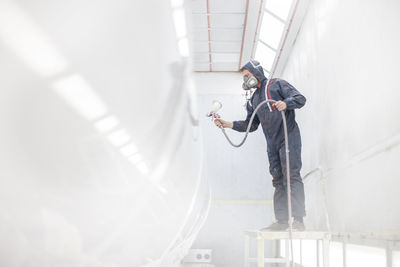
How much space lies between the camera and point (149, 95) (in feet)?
1.51

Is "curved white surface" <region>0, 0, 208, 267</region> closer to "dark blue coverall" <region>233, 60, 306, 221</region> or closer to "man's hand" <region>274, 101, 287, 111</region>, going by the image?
"man's hand" <region>274, 101, 287, 111</region>

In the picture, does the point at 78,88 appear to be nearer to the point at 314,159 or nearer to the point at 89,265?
the point at 89,265

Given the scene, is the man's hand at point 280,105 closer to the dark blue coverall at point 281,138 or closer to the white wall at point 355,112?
the dark blue coverall at point 281,138

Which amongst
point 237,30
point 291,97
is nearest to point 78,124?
point 291,97

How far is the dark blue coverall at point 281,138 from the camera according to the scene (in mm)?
2797

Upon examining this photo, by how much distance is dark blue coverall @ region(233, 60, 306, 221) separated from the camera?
2797 mm

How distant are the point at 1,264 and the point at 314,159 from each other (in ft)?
12.1

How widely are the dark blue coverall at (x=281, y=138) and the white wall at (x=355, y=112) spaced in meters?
0.29

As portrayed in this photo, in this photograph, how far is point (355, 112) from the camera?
2570 mm

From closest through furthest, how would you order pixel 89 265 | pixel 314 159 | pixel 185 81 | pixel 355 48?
pixel 89 265, pixel 185 81, pixel 355 48, pixel 314 159

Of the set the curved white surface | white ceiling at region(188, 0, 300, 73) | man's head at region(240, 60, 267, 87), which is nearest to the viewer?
the curved white surface

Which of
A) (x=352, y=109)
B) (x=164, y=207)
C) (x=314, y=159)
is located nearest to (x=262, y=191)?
(x=314, y=159)

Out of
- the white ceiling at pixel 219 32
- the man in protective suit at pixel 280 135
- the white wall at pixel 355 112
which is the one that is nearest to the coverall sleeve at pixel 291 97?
the man in protective suit at pixel 280 135

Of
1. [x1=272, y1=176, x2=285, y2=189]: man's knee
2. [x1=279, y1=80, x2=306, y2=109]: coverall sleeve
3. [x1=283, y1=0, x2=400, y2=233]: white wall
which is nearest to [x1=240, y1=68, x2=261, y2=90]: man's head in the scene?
[x1=279, y1=80, x2=306, y2=109]: coverall sleeve
